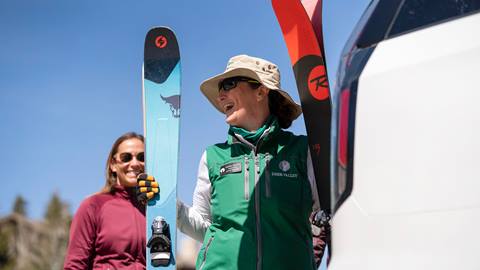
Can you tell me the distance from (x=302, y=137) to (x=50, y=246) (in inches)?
2091

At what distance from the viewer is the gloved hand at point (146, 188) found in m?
3.92

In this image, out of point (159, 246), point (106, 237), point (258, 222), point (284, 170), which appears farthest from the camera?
point (106, 237)

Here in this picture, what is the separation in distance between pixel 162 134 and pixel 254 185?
137cm

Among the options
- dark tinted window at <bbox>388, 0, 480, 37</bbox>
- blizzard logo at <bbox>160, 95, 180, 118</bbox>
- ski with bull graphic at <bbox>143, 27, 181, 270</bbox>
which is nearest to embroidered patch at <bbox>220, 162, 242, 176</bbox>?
ski with bull graphic at <bbox>143, 27, 181, 270</bbox>

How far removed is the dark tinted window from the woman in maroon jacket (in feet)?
9.18

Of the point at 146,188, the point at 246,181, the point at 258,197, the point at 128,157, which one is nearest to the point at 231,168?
the point at 246,181

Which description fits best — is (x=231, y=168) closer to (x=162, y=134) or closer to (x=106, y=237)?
(x=162, y=134)

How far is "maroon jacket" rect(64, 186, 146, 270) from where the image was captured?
427 centimetres

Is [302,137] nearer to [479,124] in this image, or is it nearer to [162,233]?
[162,233]

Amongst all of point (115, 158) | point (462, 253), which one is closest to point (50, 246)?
point (115, 158)

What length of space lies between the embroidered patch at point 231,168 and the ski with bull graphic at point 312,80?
400 millimetres

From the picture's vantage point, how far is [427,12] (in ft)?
6.36

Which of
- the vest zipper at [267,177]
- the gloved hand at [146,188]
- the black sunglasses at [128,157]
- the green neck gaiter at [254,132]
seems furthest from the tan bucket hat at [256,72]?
the black sunglasses at [128,157]

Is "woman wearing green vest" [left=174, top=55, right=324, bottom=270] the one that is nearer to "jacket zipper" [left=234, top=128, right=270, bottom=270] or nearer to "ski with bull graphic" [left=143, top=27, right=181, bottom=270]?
"jacket zipper" [left=234, top=128, right=270, bottom=270]
